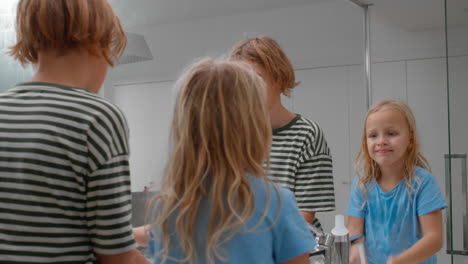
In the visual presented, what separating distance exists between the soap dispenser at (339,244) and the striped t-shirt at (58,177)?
1.48 ft

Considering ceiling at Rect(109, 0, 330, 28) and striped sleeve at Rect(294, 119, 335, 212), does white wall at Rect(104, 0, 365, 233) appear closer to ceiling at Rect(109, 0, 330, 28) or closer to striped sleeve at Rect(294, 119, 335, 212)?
ceiling at Rect(109, 0, 330, 28)

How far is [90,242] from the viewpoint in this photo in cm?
70

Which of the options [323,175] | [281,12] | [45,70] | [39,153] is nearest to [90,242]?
[39,153]

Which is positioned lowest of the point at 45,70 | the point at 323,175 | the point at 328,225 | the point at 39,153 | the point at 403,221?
the point at 328,225

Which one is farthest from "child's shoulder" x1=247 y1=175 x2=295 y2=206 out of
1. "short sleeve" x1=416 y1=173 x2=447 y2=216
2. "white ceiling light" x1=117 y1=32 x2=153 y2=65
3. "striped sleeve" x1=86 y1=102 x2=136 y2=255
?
"white ceiling light" x1=117 y1=32 x2=153 y2=65

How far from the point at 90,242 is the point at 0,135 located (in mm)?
177

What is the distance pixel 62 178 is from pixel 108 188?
57 millimetres

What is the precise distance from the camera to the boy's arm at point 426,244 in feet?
3.64

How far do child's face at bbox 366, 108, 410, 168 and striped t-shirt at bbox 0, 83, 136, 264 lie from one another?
29.1 inches

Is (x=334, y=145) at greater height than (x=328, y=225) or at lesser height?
greater

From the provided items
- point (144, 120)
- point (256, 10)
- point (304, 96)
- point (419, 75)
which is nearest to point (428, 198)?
point (144, 120)

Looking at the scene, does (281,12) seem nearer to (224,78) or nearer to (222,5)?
(222,5)

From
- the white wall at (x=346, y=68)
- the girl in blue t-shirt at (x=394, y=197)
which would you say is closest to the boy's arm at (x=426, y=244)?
the girl in blue t-shirt at (x=394, y=197)

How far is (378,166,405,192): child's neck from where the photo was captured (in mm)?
1256
